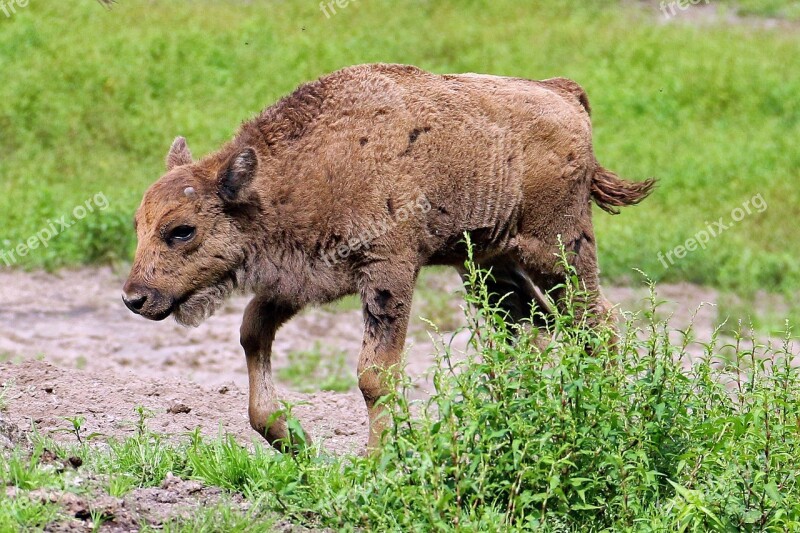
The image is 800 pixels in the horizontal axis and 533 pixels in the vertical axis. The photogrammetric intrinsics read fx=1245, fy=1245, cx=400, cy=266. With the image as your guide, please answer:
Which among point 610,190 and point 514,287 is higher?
point 610,190

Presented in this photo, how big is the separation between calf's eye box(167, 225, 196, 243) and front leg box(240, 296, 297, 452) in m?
0.71

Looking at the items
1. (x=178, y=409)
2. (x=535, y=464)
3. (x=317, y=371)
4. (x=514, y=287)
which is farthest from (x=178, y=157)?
(x=317, y=371)

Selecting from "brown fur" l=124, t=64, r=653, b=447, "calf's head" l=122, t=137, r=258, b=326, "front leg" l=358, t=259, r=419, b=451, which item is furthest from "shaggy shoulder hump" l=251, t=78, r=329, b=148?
"front leg" l=358, t=259, r=419, b=451

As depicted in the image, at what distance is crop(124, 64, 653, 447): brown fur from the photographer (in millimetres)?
7094

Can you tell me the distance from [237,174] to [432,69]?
486 inches

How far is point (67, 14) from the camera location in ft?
64.6

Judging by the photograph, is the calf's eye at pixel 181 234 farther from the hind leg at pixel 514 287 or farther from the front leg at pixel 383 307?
the hind leg at pixel 514 287

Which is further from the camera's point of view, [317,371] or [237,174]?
[317,371]

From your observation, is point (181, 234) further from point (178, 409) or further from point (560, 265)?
point (560, 265)

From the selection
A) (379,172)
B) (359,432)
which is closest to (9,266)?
(359,432)

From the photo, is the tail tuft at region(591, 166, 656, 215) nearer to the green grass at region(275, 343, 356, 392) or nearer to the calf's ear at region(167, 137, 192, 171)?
the calf's ear at region(167, 137, 192, 171)

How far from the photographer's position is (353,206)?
714cm

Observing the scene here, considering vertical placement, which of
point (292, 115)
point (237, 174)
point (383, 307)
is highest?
point (292, 115)

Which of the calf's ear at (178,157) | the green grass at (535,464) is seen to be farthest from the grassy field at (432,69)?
the green grass at (535,464)
